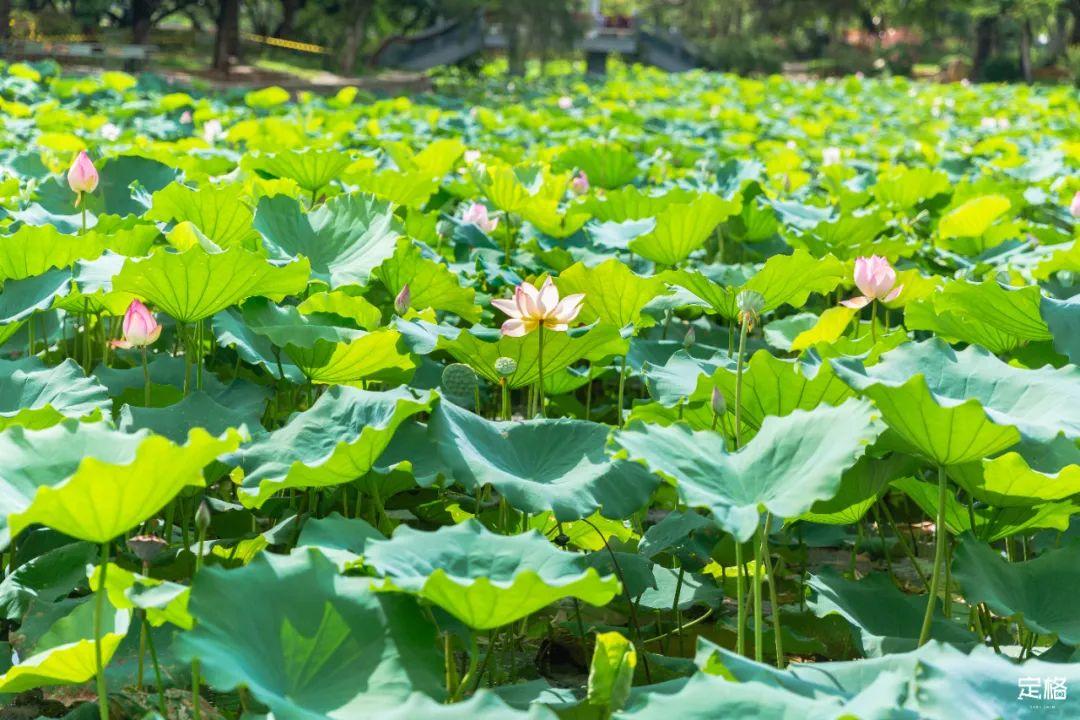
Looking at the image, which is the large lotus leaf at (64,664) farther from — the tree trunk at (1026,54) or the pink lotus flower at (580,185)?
the tree trunk at (1026,54)

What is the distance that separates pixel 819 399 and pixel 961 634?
0.33 meters

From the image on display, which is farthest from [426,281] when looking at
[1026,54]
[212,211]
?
[1026,54]

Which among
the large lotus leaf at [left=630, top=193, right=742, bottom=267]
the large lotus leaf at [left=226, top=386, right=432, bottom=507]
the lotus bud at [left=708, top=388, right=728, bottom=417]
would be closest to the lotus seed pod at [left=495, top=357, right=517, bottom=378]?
the large lotus leaf at [left=226, top=386, right=432, bottom=507]

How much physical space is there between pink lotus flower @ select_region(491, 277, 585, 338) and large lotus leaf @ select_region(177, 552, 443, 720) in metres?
0.56

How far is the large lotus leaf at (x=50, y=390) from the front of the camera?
1.59 metres

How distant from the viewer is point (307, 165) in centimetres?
308

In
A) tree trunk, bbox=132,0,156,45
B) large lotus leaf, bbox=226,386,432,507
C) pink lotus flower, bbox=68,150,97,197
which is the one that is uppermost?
tree trunk, bbox=132,0,156,45

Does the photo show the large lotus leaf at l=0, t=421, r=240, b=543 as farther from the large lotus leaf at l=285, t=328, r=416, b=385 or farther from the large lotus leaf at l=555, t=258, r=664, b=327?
the large lotus leaf at l=555, t=258, r=664, b=327

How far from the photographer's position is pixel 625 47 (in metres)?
23.4

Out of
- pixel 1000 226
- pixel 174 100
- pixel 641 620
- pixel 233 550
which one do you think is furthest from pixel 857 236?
pixel 174 100

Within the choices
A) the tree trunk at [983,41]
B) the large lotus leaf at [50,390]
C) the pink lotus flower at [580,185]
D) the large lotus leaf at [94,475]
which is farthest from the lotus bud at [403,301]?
the tree trunk at [983,41]

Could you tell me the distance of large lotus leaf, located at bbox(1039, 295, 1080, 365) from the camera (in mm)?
1806

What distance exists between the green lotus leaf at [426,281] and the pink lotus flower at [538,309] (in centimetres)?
49

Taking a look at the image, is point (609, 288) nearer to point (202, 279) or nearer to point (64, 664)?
point (202, 279)
